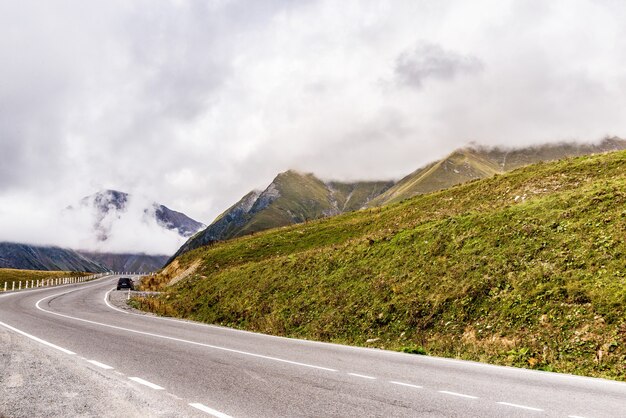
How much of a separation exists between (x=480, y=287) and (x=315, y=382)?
1000cm

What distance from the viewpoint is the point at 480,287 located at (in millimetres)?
17578

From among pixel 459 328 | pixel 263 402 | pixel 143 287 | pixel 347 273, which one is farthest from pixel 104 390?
pixel 143 287

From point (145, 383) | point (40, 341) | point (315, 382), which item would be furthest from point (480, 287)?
point (40, 341)

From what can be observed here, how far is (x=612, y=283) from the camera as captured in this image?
14672 mm

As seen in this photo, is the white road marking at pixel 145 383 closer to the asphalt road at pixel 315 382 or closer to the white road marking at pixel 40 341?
the asphalt road at pixel 315 382

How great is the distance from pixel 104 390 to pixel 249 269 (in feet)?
79.0

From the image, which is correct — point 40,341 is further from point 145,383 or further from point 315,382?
point 315,382

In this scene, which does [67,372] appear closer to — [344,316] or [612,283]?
[344,316]

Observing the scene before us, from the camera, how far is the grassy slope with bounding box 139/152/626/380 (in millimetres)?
13758

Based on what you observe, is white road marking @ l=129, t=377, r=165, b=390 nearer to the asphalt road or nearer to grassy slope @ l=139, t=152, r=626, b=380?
the asphalt road

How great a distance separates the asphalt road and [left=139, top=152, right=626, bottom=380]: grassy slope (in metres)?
1.99

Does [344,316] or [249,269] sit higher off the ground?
[249,269]

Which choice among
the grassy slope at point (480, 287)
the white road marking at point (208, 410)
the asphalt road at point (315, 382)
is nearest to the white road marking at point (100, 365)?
the asphalt road at point (315, 382)

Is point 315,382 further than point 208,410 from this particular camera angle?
Yes
